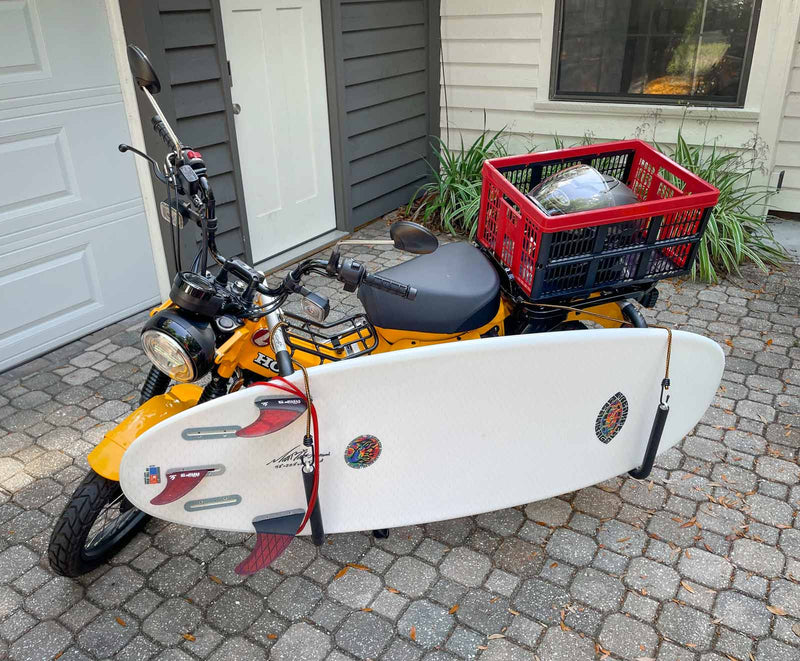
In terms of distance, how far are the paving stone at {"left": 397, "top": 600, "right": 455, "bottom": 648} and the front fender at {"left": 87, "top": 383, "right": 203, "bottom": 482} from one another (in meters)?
0.99

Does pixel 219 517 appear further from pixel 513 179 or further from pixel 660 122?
pixel 660 122

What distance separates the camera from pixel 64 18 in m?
3.37

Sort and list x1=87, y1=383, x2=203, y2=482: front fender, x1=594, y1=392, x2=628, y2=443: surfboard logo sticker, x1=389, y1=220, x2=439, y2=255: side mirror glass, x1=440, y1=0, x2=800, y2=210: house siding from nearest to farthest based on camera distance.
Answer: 1. x1=389, y1=220, x2=439, y2=255: side mirror glass
2. x1=87, y1=383, x2=203, y2=482: front fender
3. x1=594, y1=392, x2=628, y2=443: surfboard logo sticker
4. x1=440, y1=0, x2=800, y2=210: house siding

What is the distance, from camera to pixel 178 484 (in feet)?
6.52

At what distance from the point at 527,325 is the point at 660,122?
11.2 ft

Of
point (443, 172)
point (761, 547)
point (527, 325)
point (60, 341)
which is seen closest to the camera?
point (761, 547)

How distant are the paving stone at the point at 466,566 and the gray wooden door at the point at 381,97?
11.4 feet

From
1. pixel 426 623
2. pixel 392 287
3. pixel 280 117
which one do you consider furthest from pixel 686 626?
pixel 280 117

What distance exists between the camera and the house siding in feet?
16.1

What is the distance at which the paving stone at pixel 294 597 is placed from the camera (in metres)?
2.24

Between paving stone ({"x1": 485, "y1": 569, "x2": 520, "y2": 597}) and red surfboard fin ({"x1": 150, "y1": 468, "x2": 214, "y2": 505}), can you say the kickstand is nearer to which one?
red surfboard fin ({"x1": 150, "y1": 468, "x2": 214, "y2": 505})

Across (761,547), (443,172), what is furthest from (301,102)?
(761,547)

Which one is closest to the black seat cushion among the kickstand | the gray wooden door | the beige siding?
the kickstand

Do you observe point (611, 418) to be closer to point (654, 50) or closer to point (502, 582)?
point (502, 582)
